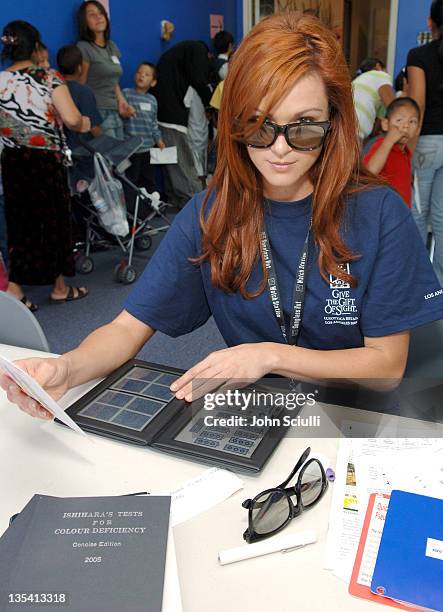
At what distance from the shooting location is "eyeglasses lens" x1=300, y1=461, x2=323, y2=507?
91cm

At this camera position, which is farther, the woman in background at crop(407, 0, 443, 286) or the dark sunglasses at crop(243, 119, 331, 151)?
Answer: the woman in background at crop(407, 0, 443, 286)

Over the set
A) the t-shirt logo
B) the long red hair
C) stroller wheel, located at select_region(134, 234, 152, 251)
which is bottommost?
stroller wheel, located at select_region(134, 234, 152, 251)

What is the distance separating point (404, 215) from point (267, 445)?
61 cm

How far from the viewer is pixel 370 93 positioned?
3.56 meters

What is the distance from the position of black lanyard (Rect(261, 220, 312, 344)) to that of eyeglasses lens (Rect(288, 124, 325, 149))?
204 mm

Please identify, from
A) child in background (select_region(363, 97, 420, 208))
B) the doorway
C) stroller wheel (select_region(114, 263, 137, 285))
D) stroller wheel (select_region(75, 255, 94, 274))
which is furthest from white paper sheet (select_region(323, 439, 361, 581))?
the doorway

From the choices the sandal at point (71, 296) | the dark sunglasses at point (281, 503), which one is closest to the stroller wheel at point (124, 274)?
the sandal at point (71, 296)

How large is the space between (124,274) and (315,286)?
2843 mm

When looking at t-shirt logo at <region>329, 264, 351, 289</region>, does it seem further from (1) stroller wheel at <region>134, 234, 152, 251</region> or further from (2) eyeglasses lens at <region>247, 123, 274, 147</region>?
(1) stroller wheel at <region>134, 234, 152, 251</region>

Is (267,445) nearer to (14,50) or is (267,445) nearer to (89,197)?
(14,50)

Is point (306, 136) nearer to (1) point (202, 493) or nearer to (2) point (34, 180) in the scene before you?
(1) point (202, 493)

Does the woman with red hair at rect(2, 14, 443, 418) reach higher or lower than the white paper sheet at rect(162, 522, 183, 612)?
higher

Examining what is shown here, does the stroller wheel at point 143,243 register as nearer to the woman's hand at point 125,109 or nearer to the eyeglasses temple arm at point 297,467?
the woman's hand at point 125,109

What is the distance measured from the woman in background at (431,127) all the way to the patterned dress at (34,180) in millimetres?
1950
